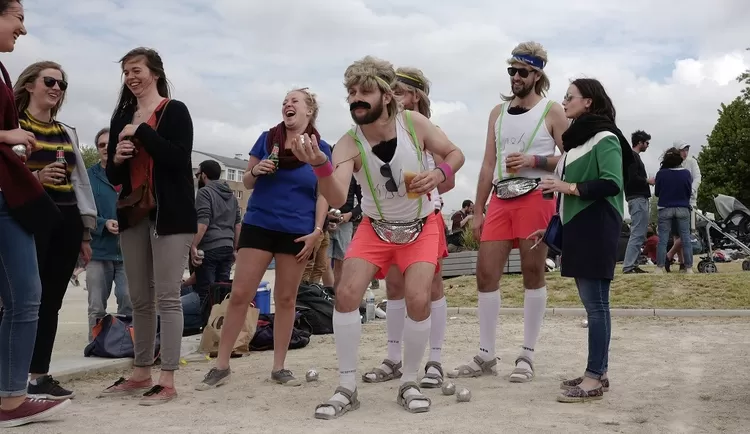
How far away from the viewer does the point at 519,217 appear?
5.51 metres

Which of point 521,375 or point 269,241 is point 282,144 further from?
point 521,375

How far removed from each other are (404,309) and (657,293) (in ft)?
20.8

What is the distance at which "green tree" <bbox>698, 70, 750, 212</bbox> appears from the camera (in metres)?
46.8

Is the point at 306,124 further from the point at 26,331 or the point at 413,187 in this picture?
the point at 26,331

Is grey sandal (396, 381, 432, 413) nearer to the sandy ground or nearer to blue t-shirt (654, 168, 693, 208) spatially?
the sandy ground

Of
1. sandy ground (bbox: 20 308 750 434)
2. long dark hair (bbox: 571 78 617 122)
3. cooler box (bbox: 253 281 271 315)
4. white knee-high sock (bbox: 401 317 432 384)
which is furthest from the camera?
cooler box (bbox: 253 281 271 315)

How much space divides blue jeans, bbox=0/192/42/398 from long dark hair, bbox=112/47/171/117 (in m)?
1.40

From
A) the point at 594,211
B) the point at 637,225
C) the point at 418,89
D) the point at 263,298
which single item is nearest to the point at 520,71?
the point at 418,89

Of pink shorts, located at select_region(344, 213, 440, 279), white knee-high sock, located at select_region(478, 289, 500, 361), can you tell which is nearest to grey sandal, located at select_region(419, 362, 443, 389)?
white knee-high sock, located at select_region(478, 289, 500, 361)

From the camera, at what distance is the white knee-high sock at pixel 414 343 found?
4.69m

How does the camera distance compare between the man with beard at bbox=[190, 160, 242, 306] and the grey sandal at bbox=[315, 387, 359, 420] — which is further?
the man with beard at bbox=[190, 160, 242, 306]

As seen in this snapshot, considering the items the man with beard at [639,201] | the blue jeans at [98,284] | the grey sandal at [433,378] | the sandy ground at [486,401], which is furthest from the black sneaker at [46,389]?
the man with beard at [639,201]

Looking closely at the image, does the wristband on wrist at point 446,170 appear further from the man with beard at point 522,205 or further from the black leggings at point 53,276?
the black leggings at point 53,276

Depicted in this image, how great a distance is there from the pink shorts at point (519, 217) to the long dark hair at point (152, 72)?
8.29 feet
